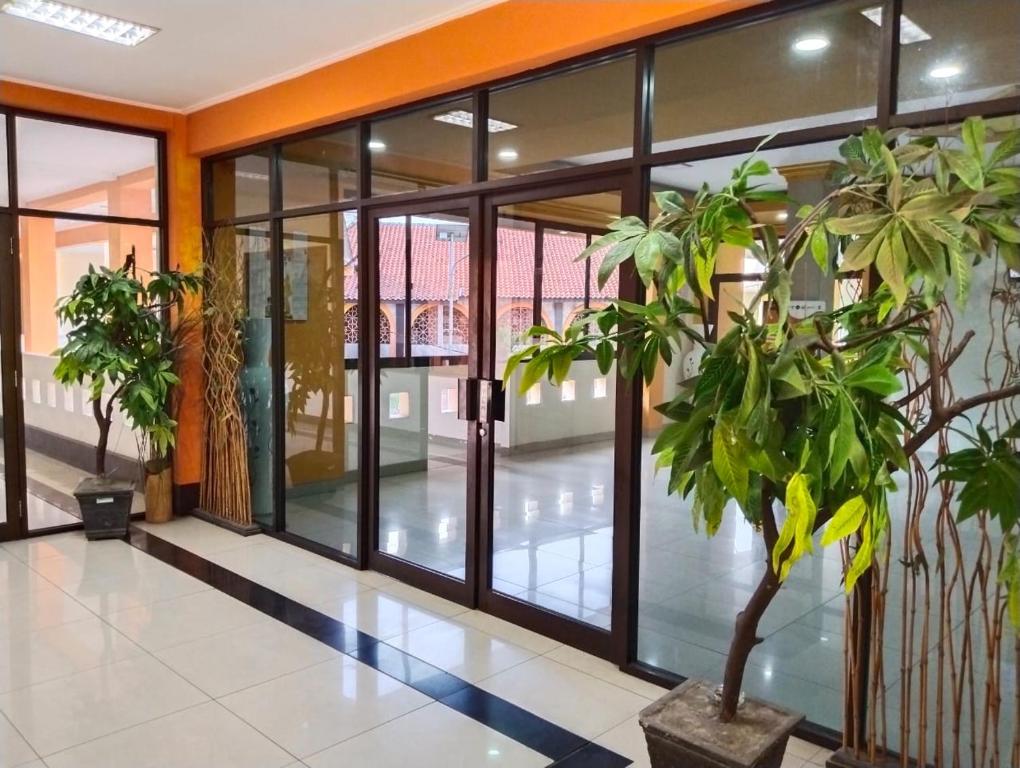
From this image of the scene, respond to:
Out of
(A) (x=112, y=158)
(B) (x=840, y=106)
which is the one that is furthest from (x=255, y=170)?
(B) (x=840, y=106)

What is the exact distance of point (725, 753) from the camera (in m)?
2.16

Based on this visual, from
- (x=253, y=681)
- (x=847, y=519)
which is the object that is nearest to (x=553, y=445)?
(x=253, y=681)

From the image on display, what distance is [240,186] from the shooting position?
6105 millimetres

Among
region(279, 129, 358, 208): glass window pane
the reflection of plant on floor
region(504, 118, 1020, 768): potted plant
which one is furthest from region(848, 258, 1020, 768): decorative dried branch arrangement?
the reflection of plant on floor

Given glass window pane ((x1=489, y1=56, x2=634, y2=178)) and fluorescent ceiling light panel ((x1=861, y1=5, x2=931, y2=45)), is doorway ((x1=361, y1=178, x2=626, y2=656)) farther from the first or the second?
fluorescent ceiling light panel ((x1=861, y1=5, x2=931, y2=45))

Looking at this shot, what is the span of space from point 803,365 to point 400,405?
3.39 metres

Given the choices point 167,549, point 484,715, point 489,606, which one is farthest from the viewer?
point 167,549

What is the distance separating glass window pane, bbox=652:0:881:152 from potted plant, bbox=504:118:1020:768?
2.13ft

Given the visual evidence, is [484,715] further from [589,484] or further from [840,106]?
[840,106]

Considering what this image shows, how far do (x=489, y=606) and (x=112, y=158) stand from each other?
447cm

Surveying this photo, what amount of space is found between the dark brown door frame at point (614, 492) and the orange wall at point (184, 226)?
9.93ft

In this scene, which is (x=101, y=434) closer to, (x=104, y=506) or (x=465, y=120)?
(x=104, y=506)

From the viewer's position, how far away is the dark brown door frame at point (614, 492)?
369 centimetres

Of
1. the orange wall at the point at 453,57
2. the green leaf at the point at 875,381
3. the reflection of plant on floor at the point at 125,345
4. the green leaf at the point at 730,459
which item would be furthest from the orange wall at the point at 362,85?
the green leaf at the point at 730,459
